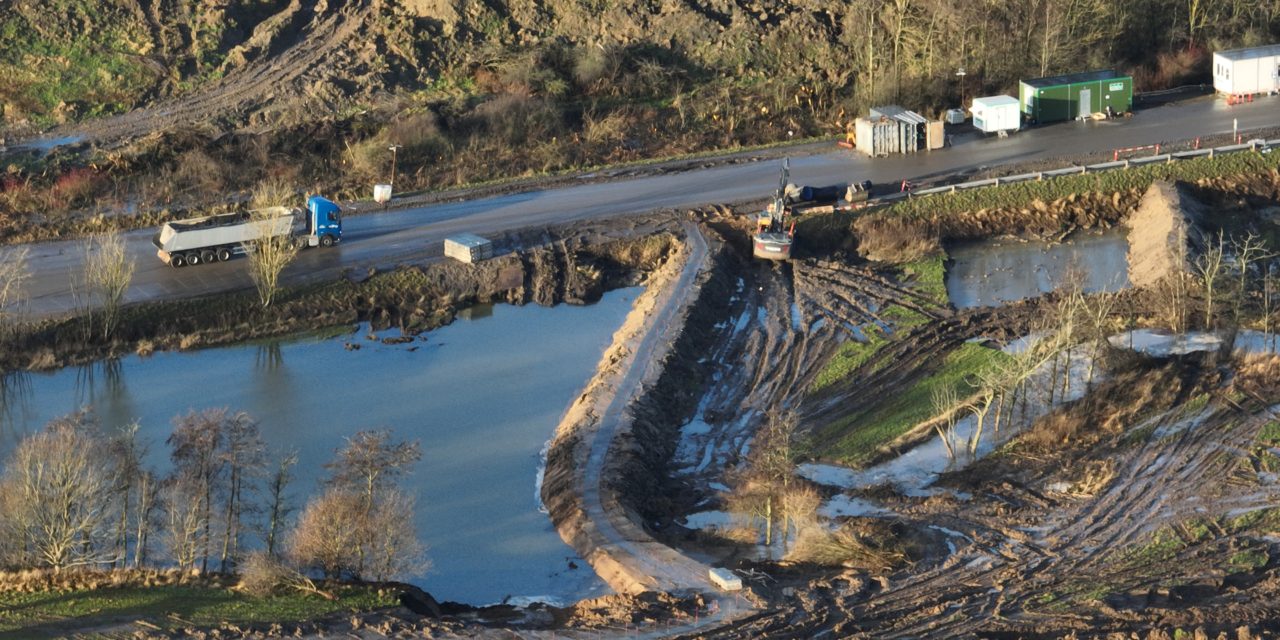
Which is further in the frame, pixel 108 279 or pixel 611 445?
pixel 108 279

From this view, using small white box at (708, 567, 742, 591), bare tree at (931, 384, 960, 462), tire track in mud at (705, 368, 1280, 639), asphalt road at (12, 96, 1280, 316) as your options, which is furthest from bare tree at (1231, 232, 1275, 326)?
small white box at (708, 567, 742, 591)

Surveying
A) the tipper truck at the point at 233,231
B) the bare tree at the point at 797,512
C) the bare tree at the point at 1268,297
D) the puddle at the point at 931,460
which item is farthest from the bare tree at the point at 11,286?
the bare tree at the point at 1268,297

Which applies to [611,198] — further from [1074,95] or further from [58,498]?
[58,498]

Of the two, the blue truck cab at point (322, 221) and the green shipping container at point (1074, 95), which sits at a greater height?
the green shipping container at point (1074, 95)

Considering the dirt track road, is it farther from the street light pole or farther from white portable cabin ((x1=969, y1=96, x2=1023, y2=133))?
white portable cabin ((x1=969, y1=96, x2=1023, y2=133))

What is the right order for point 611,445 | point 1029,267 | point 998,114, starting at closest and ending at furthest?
point 611,445 < point 1029,267 < point 998,114

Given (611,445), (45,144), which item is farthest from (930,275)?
(45,144)

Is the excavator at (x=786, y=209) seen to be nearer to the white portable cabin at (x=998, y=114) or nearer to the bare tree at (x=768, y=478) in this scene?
the white portable cabin at (x=998, y=114)
